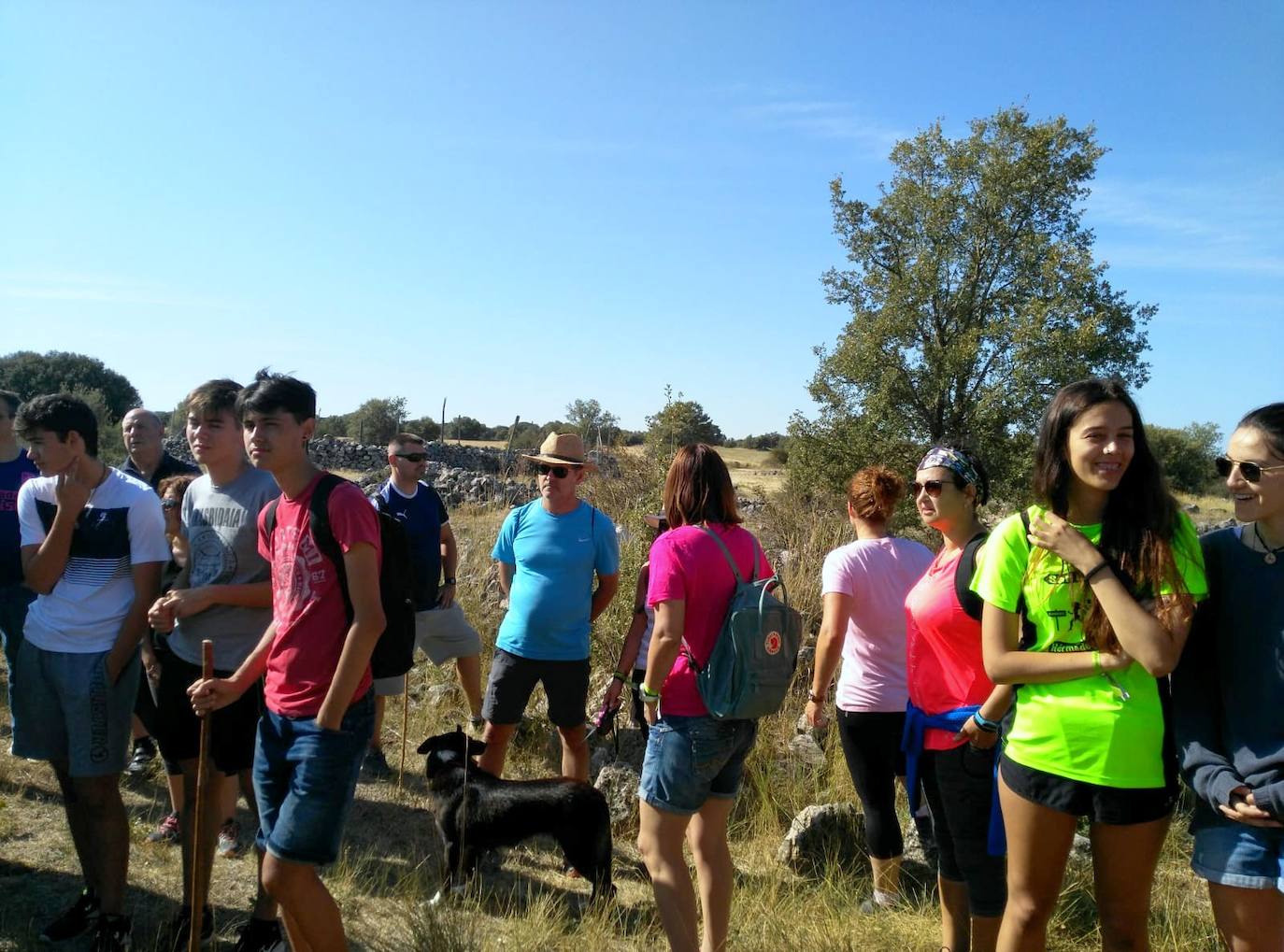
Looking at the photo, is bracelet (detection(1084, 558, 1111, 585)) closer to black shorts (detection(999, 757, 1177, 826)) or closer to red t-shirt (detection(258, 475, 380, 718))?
black shorts (detection(999, 757, 1177, 826))

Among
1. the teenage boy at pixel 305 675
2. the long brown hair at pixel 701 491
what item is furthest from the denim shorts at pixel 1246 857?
the teenage boy at pixel 305 675

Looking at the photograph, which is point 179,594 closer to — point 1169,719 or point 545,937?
point 545,937

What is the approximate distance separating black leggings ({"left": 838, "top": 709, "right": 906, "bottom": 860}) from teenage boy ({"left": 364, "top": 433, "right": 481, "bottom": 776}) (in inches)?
101

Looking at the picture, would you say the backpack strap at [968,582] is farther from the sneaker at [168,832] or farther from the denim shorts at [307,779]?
the sneaker at [168,832]

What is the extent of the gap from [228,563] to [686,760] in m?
1.81

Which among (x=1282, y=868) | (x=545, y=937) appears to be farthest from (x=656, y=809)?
(x=1282, y=868)

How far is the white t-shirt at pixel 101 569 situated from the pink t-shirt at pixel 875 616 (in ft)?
8.54

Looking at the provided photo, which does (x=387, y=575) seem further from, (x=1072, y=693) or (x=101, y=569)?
(x=1072, y=693)

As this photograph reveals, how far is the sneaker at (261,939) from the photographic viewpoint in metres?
2.92

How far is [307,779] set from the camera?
2449 mm

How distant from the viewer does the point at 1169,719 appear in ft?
7.30

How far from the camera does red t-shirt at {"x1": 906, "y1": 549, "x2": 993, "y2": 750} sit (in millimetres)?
2797

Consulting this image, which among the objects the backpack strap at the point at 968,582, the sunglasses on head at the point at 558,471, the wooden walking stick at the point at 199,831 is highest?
the sunglasses on head at the point at 558,471

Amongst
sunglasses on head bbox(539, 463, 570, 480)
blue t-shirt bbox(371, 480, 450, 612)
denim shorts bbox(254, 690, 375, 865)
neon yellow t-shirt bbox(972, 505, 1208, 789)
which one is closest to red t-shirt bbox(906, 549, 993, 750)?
neon yellow t-shirt bbox(972, 505, 1208, 789)
